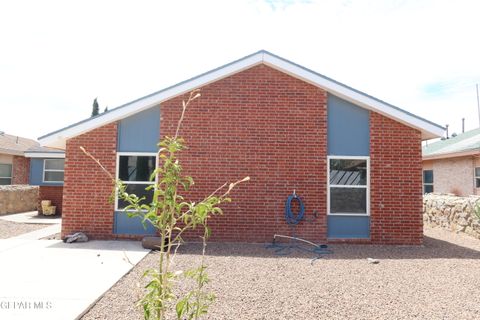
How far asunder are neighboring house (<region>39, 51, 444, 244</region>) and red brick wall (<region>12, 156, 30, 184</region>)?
13746mm

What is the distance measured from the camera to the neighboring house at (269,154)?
30.3 ft

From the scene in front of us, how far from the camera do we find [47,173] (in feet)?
52.5

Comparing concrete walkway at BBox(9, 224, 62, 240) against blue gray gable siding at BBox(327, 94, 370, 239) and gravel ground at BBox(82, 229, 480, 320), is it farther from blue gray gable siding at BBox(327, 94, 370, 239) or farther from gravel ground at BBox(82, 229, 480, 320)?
blue gray gable siding at BBox(327, 94, 370, 239)

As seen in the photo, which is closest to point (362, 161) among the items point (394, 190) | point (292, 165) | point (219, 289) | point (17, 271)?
point (394, 190)

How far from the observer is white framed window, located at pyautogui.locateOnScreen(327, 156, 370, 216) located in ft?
31.1

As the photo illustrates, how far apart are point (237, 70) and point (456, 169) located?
1337cm

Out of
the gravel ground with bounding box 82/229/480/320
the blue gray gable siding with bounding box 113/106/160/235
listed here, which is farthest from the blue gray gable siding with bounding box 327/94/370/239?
the blue gray gable siding with bounding box 113/106/160/235

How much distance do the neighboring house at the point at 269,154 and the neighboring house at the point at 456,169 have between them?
7983 mm

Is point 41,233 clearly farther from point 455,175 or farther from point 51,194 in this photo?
point 455,175

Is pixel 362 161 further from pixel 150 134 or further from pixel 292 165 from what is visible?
pixel 150 134

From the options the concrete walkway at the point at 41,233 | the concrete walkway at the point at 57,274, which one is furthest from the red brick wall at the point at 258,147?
the concrete walkway at the point at 41,233

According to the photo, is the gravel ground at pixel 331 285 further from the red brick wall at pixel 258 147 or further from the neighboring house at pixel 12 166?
the neighboring house at pixel 12 166

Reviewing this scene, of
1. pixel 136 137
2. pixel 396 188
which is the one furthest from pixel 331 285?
pixel 136 137

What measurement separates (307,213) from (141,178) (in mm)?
4739
